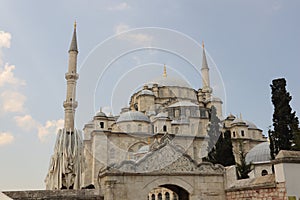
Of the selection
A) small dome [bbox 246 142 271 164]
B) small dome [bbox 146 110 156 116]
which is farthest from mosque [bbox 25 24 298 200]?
small dome [bbox 146 110 156 116]

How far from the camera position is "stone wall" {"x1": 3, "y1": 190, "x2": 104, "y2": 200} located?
7.67 metres

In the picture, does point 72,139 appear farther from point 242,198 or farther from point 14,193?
point 242,198

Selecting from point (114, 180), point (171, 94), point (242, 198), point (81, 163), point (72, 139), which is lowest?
point (242, 198)

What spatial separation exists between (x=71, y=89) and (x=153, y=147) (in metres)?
7.37

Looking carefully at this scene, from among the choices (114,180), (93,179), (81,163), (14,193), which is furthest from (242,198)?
(93,179)

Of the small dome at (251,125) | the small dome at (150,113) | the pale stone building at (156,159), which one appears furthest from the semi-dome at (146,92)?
the small dome at (251,125)

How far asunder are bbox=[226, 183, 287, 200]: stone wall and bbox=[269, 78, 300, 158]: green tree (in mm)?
7384

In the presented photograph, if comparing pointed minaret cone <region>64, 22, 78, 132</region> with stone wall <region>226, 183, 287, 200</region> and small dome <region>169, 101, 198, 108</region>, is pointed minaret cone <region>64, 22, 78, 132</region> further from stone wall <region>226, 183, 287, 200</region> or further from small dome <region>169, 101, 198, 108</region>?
small dome <region>169, 101, 198, 108</region>

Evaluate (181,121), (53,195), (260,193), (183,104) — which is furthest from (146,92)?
(53,195)

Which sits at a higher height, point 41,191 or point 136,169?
point 136,169

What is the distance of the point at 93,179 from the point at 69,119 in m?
12.8

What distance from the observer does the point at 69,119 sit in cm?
1556

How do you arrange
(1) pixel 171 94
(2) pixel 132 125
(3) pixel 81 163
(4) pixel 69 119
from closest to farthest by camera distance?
(3) pixel 81 163
(4) pixel 69 119
(2) pixel 132 125
(1) pixel 171 94

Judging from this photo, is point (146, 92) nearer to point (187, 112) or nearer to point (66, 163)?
point (187, 112)
